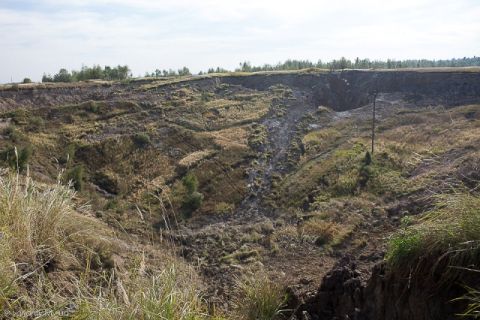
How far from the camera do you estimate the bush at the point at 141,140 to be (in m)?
34.5

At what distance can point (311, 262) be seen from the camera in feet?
57.5

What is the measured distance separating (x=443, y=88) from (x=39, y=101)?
122 ft

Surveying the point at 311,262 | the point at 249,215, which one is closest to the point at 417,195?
the point at 311,262

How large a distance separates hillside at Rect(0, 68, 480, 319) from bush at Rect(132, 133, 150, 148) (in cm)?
17

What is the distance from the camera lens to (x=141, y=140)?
34.8 metres

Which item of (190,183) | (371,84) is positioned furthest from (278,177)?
(371,84)

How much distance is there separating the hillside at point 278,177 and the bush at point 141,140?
0.17 m

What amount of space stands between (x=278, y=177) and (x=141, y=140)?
36.9 feet

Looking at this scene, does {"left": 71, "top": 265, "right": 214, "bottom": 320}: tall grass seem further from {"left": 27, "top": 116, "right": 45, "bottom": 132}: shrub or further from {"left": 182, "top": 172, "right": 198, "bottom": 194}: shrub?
{"left": 27, "top": 116, "right": 45, "bottom": 132}: shrub

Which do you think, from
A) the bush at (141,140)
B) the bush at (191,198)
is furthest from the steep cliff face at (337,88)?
the bush at (191,198)

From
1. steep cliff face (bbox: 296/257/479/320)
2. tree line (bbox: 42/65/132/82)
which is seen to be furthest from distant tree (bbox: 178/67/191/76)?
steep cliff face (bbox: 296/257/479/320)

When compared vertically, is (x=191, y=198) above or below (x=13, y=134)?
below

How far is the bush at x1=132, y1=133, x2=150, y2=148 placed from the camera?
113ft

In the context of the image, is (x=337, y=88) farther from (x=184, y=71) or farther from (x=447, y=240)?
(x=447, y=240)
